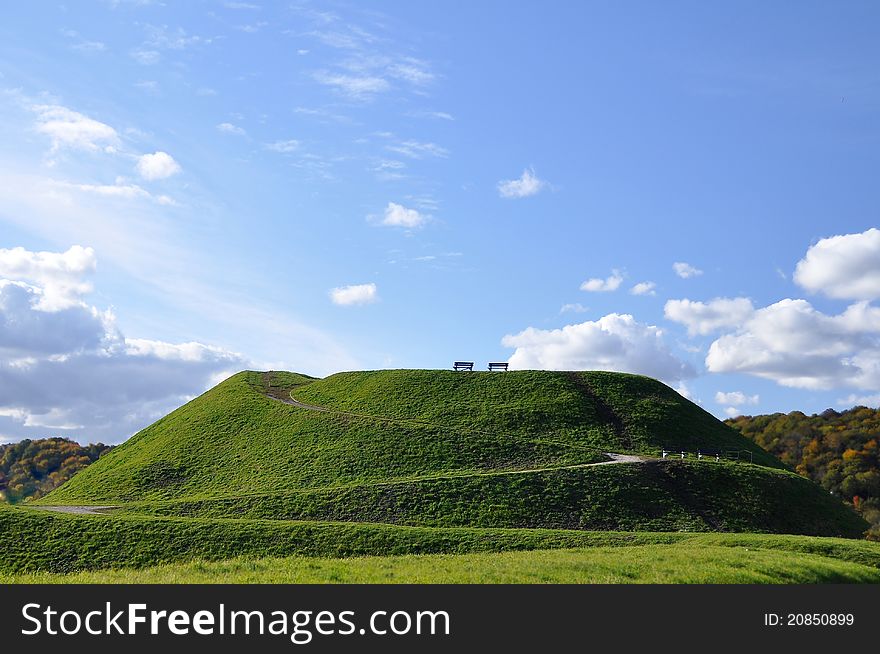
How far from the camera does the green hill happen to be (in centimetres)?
4506

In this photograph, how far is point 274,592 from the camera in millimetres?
14414

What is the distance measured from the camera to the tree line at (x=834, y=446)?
95625 mm

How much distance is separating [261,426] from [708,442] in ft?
124

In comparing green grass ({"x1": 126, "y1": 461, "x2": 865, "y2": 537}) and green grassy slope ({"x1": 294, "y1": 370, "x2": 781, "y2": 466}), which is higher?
green grassy slope ({"x1": 294, "y1": 370, "x2": 781, "y2": 466})

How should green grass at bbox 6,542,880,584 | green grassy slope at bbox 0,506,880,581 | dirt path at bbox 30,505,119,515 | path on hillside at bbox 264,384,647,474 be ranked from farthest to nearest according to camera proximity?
path on hillside at bbox 264,384,647,474 < dirt path at bbox 30,505,119,515 < green grassy slope at bbox 0,506,880,581 < green grass at bbox 6,542,880,584

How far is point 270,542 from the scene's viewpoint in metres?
35.6

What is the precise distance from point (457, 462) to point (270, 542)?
2055 cm

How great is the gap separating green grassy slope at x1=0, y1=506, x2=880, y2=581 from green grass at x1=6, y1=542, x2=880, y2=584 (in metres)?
7.83

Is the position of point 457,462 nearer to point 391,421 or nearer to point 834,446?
point 391,421

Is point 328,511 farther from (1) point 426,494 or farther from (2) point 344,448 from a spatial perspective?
Result: (2) point 344,448

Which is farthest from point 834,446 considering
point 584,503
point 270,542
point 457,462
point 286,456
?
point 270,542

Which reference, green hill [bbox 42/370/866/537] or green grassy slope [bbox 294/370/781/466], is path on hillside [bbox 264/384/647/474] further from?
green grassy slope [bbox 294/370/781/466]

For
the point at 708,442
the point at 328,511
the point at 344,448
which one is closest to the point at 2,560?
the point at 328,511

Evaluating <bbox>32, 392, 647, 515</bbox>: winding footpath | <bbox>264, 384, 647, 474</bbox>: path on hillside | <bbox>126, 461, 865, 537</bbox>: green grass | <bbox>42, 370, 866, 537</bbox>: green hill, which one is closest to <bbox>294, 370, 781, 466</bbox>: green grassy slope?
<bbox>42, 370, 866, 537</bbox>: green hill
